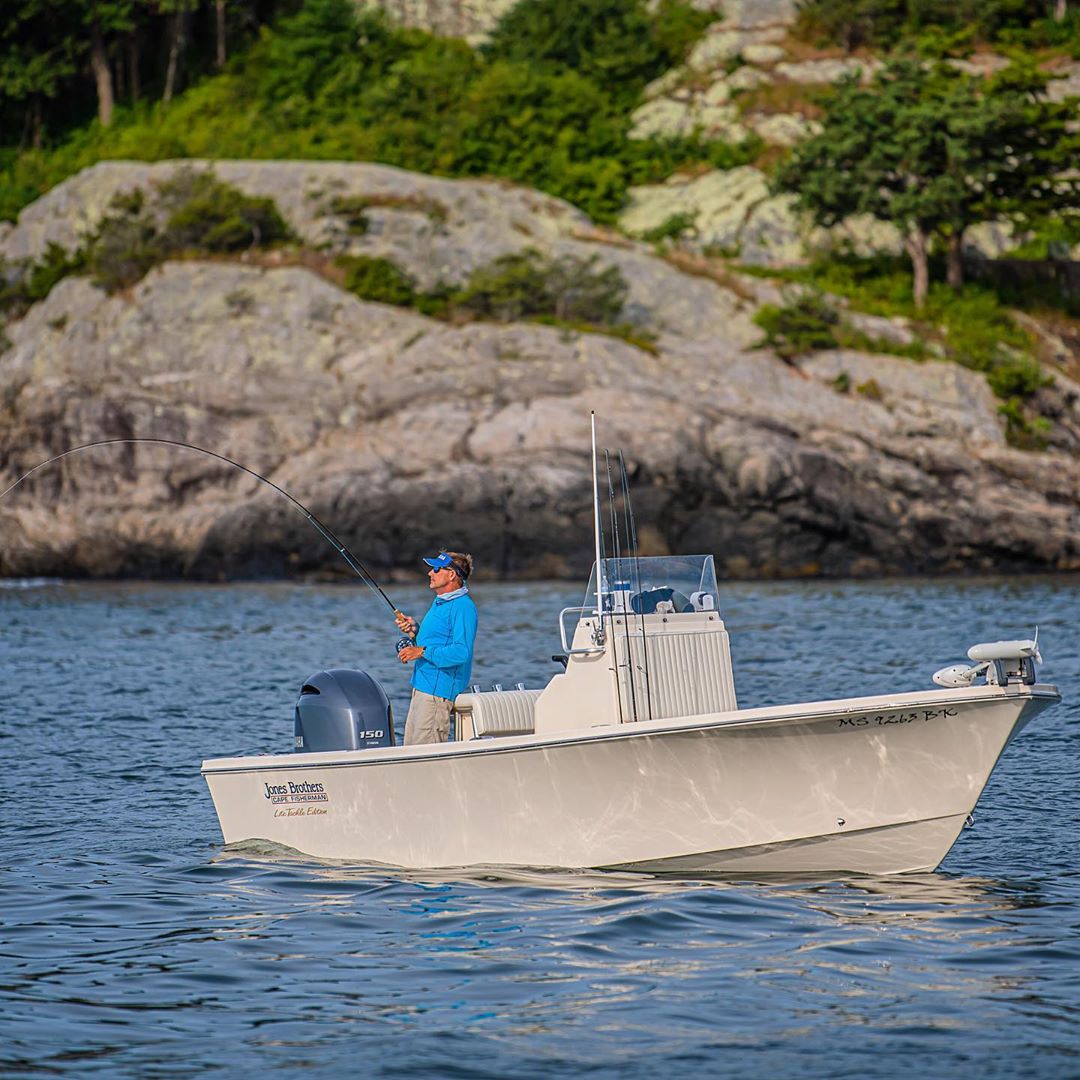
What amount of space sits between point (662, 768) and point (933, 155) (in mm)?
32993

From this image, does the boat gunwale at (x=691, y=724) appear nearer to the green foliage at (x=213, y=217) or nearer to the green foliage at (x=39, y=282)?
the green foliage at (x=213, y=217)

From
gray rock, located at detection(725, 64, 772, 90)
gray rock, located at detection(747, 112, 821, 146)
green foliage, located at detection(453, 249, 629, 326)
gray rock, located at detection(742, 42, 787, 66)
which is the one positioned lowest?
green foliage, located at detection(453, 249, 629, 326)

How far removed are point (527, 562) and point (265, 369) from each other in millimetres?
8135

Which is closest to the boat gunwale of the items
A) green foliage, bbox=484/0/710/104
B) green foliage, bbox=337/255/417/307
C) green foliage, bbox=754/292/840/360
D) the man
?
the man

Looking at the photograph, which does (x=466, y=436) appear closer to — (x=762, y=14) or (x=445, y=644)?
(x=445, y=644)

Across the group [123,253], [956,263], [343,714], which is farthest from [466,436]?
[343,714]

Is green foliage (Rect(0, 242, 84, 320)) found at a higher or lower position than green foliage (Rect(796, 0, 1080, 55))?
lower

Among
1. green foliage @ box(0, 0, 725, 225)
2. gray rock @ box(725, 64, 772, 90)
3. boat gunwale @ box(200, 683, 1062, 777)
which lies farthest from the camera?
gray rock @ box(725, 64, 772, 90)

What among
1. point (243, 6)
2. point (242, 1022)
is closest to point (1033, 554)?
point (242, 1022)

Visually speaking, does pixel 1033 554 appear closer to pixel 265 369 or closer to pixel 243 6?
pixel 265 369

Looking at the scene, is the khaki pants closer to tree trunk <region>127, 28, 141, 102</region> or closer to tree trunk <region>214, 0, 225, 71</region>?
tree trunk <region>214, 0, 225, 71</region>

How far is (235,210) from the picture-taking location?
39.6m

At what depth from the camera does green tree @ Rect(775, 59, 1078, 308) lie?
127 feet

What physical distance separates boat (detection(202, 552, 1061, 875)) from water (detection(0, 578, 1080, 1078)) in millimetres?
223
